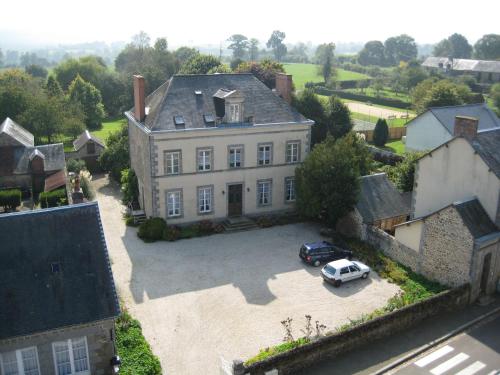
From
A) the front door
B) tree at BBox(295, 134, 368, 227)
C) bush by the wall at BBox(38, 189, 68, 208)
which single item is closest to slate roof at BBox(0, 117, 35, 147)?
bush by the wall at BBox(38, 189, 68, 208)

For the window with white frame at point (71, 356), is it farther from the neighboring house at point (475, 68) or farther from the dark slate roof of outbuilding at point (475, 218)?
the neighboring house at point (475, 68)

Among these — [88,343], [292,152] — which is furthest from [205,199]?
[88,343]

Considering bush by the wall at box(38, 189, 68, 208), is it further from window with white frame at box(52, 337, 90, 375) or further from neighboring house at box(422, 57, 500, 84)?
neighboring house at box(422, 57, 500, 84)

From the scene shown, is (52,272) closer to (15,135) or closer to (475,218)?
(475,218)

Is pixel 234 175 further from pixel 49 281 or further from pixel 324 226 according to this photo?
pixel 49 281

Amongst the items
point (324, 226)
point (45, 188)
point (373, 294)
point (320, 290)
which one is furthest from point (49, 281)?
point (45, 188)
